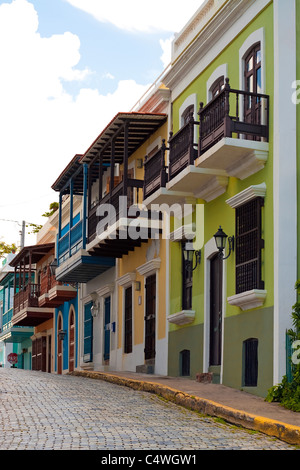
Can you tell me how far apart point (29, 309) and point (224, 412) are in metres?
21.5

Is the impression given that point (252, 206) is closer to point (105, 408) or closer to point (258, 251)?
point (258, 251)

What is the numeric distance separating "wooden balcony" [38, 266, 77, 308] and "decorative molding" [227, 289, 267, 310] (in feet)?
47.0

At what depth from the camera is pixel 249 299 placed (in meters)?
14.3

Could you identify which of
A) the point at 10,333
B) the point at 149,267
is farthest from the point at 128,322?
the point at 10,333

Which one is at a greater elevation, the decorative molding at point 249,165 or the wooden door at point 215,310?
the decorative molding at point 249,165

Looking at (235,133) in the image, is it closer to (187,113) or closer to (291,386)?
(187,113)

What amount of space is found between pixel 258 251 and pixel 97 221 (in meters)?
8.33

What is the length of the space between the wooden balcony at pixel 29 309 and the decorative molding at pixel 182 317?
14.7 metres

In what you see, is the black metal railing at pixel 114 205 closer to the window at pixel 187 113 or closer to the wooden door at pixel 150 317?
the wooden door at pixel 150 317

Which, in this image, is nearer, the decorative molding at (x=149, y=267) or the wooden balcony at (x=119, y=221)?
the wooden balcony at (x=119, y=221)

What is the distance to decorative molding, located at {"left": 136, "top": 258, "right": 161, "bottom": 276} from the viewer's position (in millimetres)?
20141

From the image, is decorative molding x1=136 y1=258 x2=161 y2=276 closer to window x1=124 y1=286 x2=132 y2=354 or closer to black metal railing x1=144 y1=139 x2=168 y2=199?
window x1=124 y1=286 x2=132 y2=354

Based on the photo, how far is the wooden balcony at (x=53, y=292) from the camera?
29.3 meters

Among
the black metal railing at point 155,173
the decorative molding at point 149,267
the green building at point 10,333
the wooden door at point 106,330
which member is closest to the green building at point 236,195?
the black metal railing at point 155,173
